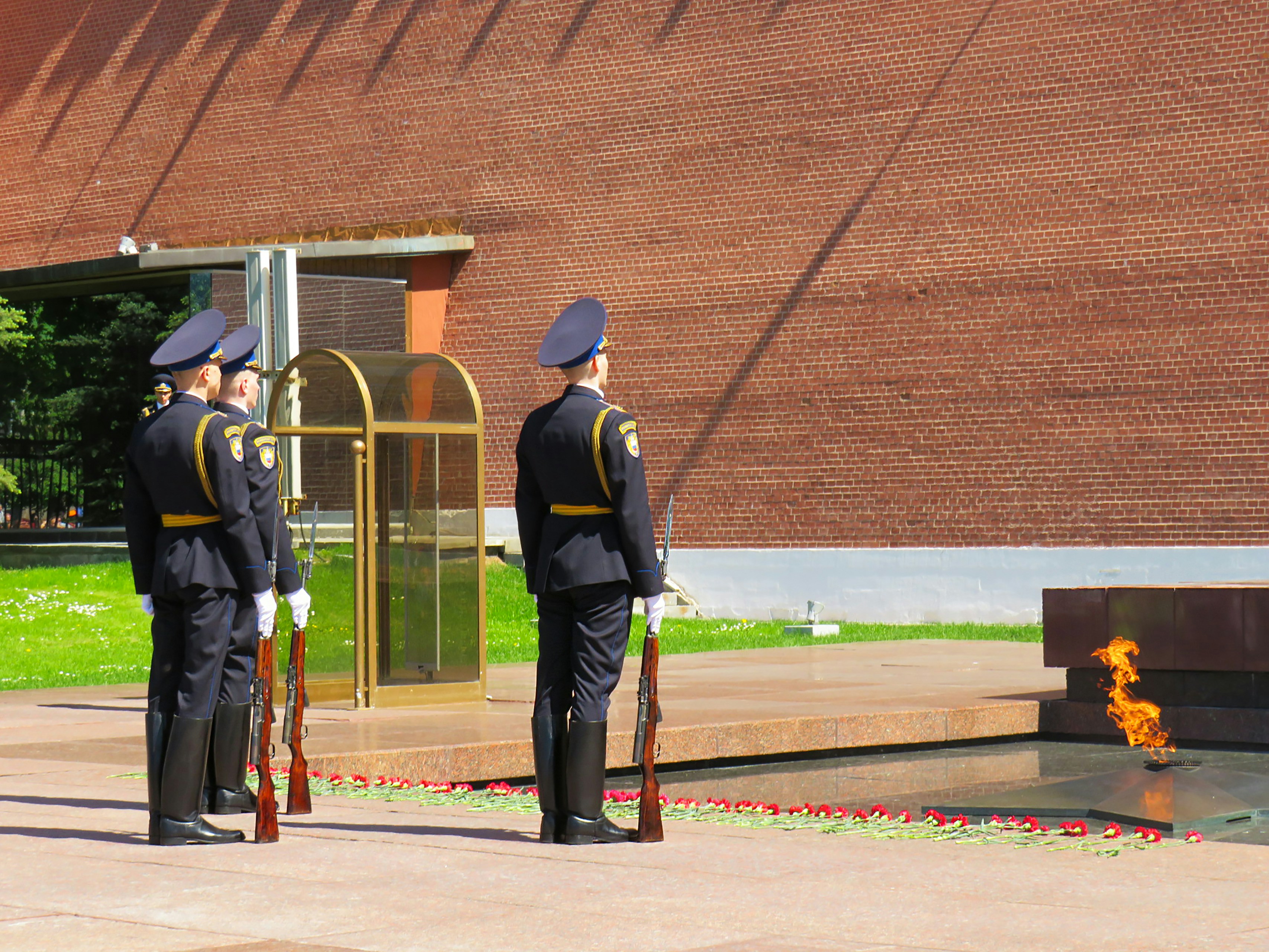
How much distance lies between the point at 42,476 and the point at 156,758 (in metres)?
23.6

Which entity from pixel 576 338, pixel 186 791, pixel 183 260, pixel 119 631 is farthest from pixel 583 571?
pixel 183 260

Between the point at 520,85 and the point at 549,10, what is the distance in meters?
1.11

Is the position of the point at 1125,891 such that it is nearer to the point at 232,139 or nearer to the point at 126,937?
the point at 126,937

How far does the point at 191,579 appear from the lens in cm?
630

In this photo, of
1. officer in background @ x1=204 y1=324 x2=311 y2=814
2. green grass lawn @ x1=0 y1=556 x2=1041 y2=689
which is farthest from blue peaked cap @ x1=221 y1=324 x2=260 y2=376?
green grass lawn @ x1=0 y1=556 x2=1041 y2=689

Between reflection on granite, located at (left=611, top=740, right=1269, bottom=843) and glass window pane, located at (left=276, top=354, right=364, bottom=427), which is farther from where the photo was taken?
glass window pane, located at (left=276, top=354, right=364, bottom=427)

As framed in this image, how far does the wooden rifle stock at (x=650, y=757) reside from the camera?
620 centimetres

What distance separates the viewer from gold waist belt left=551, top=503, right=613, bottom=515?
6352 millimetres

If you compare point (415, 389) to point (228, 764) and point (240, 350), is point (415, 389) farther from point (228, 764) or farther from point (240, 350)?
point (228, 764)

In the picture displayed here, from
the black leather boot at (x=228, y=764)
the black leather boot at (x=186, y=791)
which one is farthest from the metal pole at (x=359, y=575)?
the black leather boot at (x=186, y=791)

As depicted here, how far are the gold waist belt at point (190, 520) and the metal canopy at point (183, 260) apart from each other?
16161 mm

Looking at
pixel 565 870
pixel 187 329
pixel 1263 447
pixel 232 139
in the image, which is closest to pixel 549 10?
pixel 232 139

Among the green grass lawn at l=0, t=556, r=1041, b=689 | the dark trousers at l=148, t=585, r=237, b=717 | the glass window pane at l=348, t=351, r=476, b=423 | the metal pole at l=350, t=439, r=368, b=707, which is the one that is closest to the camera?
the dark trousers at l=148, t=585, r=237, b=717

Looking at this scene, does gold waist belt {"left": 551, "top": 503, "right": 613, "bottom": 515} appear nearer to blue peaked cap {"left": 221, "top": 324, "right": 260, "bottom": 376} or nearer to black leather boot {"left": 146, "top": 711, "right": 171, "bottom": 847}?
black leather boot {"left": 146, "top": 711, "right": 171, "bottom": 847}
